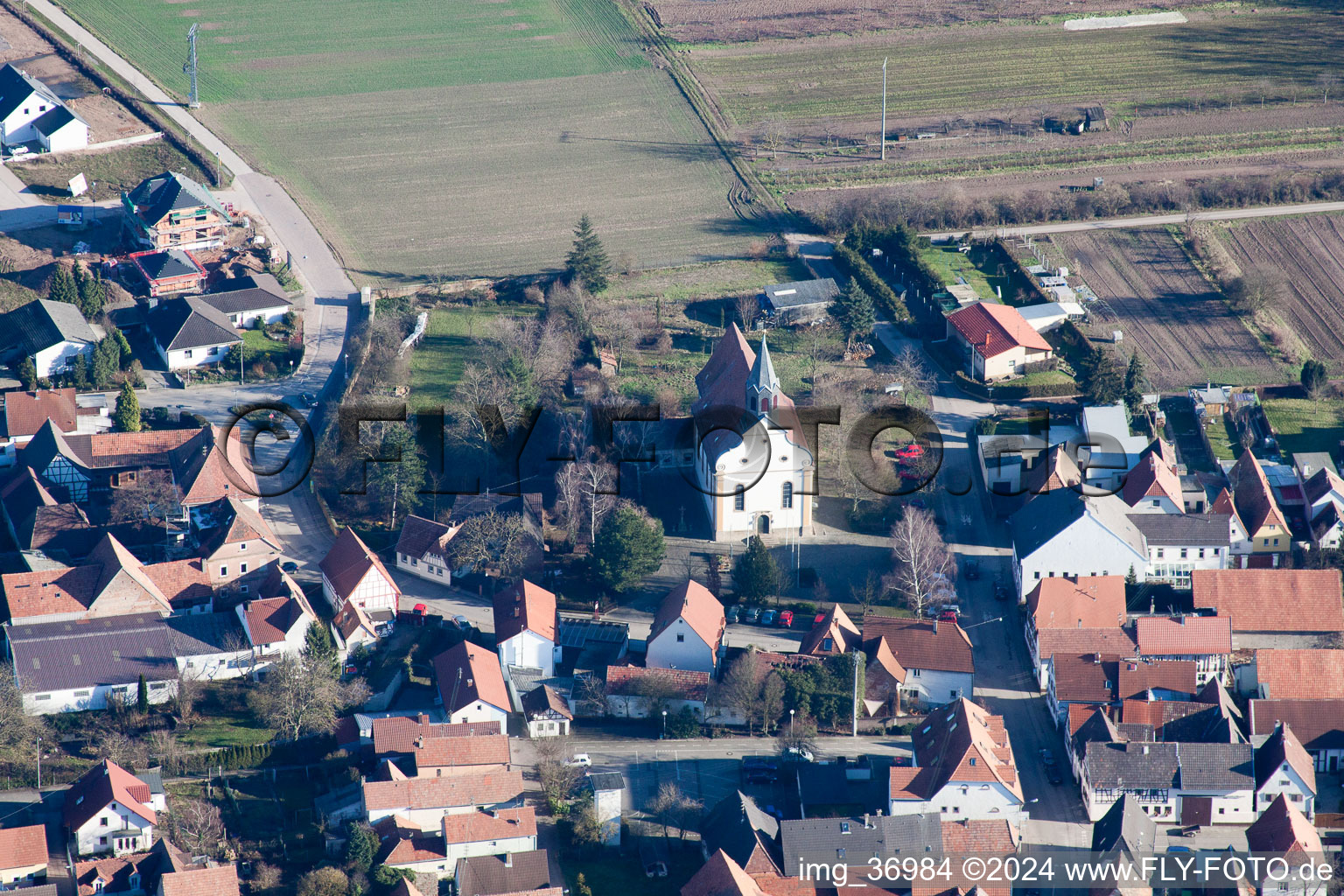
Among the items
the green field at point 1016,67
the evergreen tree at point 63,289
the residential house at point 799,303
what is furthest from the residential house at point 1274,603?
the evergreen tree at point 63,289

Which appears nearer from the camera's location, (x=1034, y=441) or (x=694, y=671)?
(x=694, y=671)

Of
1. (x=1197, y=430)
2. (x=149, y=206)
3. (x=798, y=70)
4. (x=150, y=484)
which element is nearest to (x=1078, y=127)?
(x=798, y=70)

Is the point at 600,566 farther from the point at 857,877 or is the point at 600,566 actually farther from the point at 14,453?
the point at 14,453

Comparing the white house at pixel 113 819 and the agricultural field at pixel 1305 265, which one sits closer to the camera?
the white house at pixel 113 819

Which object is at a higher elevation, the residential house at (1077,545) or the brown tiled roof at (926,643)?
the residential house at (1077,545)

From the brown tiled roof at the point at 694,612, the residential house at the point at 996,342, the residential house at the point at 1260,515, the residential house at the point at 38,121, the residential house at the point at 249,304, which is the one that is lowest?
the brown tiled roof at the point at 694,612

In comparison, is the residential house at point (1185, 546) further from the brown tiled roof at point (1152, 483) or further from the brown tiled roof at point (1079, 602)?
the brown tiled roof at point (1079, 602)
